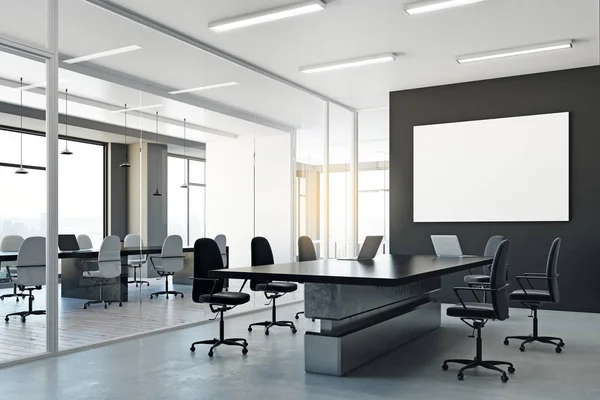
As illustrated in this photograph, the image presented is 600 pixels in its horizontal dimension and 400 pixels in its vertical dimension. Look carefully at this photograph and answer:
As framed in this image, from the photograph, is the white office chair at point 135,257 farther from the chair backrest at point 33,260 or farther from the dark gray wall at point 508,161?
the dark gray wall at point 508,161

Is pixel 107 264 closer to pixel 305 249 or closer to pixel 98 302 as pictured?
pixel 98 302

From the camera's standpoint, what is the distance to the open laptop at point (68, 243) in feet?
17.9

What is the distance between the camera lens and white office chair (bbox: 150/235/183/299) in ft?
21.8

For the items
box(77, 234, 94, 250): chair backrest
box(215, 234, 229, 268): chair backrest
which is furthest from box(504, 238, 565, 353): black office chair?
box(77, 234, 94, 250): chair backrest

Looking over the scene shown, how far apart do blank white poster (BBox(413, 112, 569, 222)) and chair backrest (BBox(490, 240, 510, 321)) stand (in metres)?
4.09

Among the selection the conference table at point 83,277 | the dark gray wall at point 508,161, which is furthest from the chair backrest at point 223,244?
the dark gray wall at point 508,161

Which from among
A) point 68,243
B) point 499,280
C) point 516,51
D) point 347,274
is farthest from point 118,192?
point 516,51

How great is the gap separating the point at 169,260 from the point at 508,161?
16.2 ft

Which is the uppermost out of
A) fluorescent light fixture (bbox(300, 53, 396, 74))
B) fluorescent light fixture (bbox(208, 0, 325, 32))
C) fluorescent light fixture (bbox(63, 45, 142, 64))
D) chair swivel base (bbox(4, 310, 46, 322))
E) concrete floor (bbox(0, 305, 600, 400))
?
fluorescent light fixture (bbox(208, 0, 325, 32))

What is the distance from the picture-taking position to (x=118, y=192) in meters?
6.24

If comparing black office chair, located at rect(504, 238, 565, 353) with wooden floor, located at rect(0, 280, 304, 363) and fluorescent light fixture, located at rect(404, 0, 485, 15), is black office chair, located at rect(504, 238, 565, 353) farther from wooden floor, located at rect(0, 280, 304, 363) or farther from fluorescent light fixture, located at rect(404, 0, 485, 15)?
wooden floor, located at rect(0, 280, 304, 363)

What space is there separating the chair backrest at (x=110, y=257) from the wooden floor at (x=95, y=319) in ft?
0.96

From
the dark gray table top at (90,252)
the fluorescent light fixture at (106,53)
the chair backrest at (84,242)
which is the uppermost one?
the fluorescent light fixture at (106,53)

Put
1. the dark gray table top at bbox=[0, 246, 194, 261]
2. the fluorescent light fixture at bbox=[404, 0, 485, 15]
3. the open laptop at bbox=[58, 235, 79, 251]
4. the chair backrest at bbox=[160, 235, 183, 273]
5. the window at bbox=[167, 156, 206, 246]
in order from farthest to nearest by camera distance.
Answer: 1. the window at bbox=[167, 156, 206, 246]
2. the chair backrest at bbox=[160, 235, 183, 273]
3. the fluorescent light fixture at bbox=[404, 0, 485, 15]
4. the open laptop at bbox=[58, 235, 79, 251]
5. the dark gray table top at bbox=[0, 246, 194, 261]
